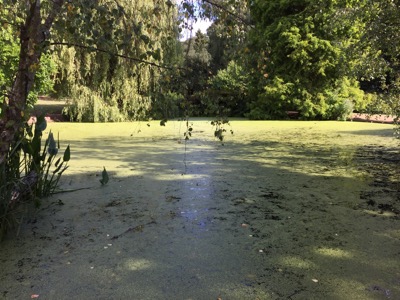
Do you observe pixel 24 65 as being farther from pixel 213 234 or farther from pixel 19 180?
pixel 213 234

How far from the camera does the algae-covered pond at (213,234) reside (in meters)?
1.66

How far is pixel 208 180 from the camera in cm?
358

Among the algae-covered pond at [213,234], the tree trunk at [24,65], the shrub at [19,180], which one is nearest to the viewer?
the algae-covered pond at [213,234]

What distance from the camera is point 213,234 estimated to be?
225 cm

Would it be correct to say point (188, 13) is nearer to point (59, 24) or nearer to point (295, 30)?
point (59, 24)

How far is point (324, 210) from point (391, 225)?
1.48 feet

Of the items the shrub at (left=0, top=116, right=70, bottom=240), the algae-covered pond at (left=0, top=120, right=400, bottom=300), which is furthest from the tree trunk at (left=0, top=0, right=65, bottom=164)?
the algae-covered pond at (left=0, top=120, right=400, bottom=300)

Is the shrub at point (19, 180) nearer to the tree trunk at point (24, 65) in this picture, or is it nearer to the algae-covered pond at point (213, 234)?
the algae-covered pond at point (213, 234)

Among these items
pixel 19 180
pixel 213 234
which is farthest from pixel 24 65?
pixel 213 234

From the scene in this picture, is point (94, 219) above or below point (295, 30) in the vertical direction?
below

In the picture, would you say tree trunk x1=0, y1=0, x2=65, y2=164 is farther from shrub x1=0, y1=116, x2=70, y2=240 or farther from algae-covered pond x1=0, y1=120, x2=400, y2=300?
algae-covered pond x1=0, y1=120, x2=400, y2=300

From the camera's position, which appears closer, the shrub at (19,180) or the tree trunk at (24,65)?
the tree trunk at (24,65)

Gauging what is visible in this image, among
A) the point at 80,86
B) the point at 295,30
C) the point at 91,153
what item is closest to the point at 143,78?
the point at 80,86

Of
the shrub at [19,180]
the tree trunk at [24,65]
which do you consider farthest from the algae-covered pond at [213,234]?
the tree trunk at [24,65]
